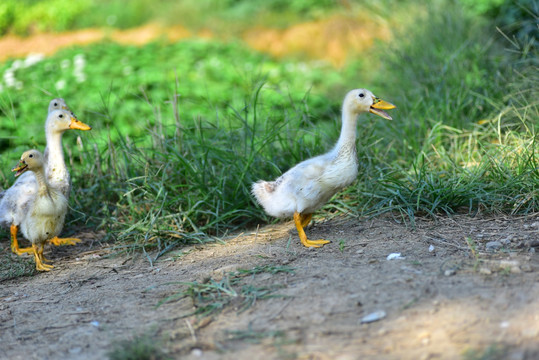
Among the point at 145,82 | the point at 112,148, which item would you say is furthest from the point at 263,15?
the point at 112,148

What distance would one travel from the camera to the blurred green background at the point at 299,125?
497 centimetres

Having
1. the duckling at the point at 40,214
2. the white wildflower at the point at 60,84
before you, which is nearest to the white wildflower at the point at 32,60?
the white wildflower at the point at 60,84

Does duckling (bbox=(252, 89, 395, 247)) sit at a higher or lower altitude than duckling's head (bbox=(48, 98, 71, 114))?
lower

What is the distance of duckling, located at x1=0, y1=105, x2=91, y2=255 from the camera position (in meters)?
5.07

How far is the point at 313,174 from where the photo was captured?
4.39m

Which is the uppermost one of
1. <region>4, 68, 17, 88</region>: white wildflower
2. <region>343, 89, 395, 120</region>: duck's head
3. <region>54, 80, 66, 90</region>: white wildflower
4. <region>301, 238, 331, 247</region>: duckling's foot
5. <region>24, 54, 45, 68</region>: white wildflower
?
<region>24, 54, 45, 68</region>: white wildflower

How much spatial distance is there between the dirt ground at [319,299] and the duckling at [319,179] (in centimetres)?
25

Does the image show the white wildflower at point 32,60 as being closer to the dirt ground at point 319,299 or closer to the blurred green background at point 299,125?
the blurred green background at point 299,125

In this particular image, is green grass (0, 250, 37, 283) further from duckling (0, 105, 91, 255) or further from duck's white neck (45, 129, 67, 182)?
duck's white neck (45, 129, 67, 182)

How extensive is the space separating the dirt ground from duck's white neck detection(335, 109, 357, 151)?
2.14 ft

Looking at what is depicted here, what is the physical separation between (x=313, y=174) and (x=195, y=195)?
4.12 ft

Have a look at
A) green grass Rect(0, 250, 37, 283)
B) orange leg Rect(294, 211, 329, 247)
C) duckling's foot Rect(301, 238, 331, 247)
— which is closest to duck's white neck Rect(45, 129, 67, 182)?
green grass Rect(0, 250, 37, 283)

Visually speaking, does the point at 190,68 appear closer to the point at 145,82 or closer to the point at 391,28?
the point at 145,82

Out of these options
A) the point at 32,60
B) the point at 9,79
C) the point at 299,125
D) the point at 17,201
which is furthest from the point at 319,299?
the point at 32,60
